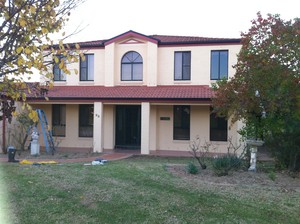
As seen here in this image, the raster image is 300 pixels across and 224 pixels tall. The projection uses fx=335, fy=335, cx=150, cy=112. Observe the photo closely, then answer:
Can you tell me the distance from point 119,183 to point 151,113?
33.4ft

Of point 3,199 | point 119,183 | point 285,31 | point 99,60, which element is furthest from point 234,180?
point 99,60

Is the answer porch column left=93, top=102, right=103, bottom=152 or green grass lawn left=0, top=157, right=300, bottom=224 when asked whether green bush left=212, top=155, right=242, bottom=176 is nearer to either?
green grass lawn left=0, top=157, right=300, bottom=224

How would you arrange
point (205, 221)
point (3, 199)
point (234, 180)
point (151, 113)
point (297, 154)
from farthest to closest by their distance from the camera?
point (151, 113)
point (297, 154)
point (234, 180)
point (3, 199)
point (205, 221)

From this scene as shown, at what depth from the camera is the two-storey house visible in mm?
16953

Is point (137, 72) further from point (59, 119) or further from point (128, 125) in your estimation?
point (59, 119)

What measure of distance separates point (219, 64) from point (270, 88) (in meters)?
8.68

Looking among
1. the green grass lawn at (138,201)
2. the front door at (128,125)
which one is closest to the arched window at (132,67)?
the front door at (128,125)

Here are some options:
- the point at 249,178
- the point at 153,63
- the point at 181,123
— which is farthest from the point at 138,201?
the point at 153,63

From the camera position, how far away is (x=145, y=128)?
16438mm

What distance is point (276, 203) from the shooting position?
21.7 feet

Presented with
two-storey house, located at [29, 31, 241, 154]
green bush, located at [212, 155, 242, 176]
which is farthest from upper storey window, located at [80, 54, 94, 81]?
green bush, located at [212, 155, 242, 176]

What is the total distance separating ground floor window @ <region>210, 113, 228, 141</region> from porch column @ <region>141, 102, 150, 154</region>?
3.51m

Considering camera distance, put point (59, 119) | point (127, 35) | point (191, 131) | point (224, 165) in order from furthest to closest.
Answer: point (59, 119) → point (127, 35) → point (191, 131) → point (224, 165)

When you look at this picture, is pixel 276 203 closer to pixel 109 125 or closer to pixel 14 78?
pixel 14 78
